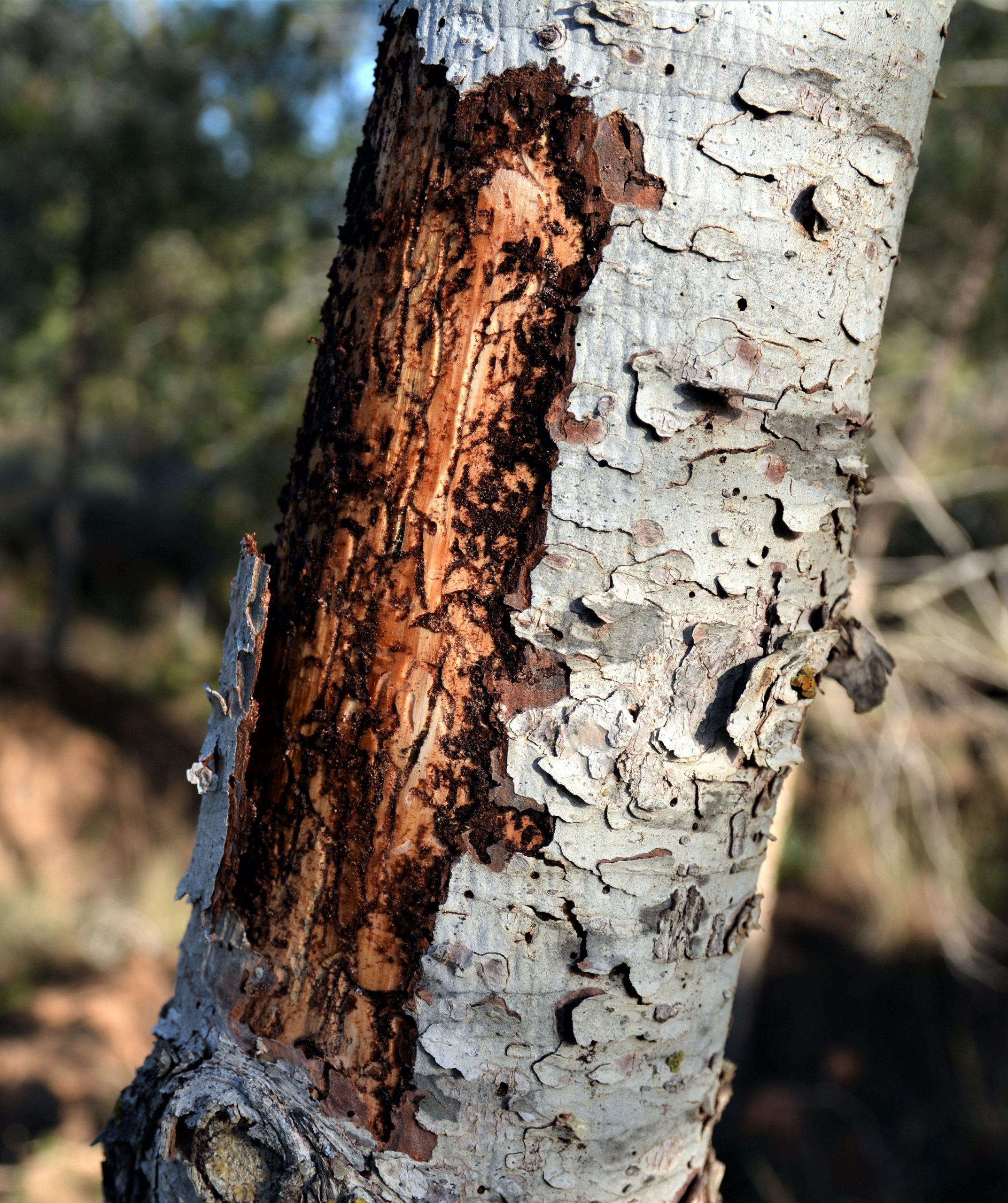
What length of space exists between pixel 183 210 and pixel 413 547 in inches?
292

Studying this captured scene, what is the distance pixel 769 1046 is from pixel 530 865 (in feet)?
21.3

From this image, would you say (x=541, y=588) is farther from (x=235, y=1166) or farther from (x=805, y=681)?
(x=235, y=1166)

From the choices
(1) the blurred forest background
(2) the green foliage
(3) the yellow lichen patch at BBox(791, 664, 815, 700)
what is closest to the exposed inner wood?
(3) the yellow lichen patch at BBox(791, 664, 815, 700)

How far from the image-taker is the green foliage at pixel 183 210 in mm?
6379

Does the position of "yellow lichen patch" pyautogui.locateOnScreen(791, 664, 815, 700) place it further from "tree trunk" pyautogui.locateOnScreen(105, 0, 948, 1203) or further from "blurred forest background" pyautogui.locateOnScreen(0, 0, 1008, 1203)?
"blurred forest background" pyautogui.locateOnScreen(0, 0, 1008, 1203)

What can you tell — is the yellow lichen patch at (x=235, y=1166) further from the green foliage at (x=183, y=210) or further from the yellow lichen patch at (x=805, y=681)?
the green foliage at (x=183, y=210)

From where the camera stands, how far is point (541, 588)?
79cm

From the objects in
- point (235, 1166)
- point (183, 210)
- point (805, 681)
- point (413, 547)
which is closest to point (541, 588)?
point (413, 547)

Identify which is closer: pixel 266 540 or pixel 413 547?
pixel 413 547

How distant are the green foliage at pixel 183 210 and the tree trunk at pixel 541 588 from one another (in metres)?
4.77

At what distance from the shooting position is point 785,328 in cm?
79

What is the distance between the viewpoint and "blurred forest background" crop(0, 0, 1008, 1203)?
4.69m

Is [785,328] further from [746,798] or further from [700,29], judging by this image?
[746,798]

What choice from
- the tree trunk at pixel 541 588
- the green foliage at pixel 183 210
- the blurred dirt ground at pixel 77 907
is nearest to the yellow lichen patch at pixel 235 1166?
the tree trunk at pixel 541 588
